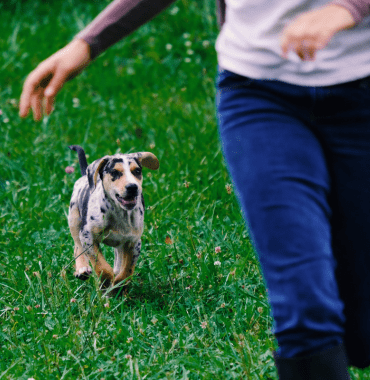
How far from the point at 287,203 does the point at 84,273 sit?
1471mm

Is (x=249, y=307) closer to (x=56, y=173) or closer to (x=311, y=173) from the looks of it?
(x=311, y=173)

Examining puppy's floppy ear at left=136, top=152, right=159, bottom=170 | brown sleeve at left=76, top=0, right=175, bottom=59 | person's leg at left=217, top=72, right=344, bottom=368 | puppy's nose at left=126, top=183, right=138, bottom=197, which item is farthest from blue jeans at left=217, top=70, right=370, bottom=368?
puppy's floppy ear at left=136, top=152, right=159, bottom=170

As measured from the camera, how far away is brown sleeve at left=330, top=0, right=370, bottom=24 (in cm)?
139

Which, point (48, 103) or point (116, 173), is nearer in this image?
point (48, 103)

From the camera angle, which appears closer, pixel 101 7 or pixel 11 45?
pixel 11 45

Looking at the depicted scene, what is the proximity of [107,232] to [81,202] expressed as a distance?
22cm

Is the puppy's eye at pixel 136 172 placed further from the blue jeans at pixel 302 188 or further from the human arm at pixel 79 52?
the human arm at pixel 79 52

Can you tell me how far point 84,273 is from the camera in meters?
2.83

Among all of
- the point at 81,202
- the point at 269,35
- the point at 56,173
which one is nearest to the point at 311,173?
the point at 269,35

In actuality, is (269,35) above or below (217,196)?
above

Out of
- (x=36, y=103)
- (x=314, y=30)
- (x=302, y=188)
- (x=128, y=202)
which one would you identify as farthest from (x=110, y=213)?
(x=314, y=30)

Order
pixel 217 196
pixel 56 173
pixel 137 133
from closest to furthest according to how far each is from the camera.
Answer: pixel 217 196 → pixel 56 173 → pixel 137 133

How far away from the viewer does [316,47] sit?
1329 mm

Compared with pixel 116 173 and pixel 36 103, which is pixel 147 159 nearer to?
pixel 116 173
